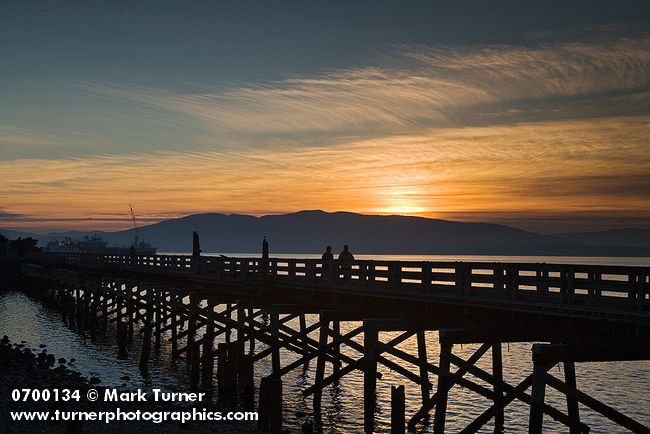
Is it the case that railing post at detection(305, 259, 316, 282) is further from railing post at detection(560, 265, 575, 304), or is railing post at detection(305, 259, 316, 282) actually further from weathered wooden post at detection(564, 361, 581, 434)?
railing post at detection(560, 265, 575, 304)

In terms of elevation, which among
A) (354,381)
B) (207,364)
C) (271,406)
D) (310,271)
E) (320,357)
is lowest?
(354,381)

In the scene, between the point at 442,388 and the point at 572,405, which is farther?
the point at 442,388

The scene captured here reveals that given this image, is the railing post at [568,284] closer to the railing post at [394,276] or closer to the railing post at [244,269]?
the railing post at [394,276]

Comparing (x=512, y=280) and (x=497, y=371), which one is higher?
(x=512, y=280)

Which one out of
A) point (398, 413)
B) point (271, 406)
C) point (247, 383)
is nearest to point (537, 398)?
point (398, 413)

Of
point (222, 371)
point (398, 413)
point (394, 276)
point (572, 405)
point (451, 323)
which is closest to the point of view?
point (572, 405)

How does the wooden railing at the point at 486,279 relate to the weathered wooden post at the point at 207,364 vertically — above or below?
above

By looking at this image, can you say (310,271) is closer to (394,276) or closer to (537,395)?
(394,276)

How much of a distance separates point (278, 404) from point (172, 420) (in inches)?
135

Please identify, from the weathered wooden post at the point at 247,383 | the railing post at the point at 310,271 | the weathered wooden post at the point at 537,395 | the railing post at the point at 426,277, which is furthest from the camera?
the railing post at the point at 310,271

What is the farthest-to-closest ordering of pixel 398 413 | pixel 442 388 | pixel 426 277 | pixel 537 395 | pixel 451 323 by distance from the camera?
pixel 426 277
pixel 451 323
pixel 398 413
pixel 442 388
pixel 537 395

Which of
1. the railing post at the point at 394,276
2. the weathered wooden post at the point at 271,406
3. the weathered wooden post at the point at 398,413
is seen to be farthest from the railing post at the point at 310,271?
the weathered wooden post at the point at 398,413

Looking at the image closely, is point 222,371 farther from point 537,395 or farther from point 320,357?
point 537,395

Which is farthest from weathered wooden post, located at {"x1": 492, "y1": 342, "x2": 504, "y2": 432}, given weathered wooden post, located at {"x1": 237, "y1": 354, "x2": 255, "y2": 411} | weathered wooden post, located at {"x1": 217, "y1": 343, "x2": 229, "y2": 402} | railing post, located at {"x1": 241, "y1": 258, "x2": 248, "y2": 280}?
railing post, located at {"x1": 241, "y1": 258, "x2": 248, "y2": 280}
